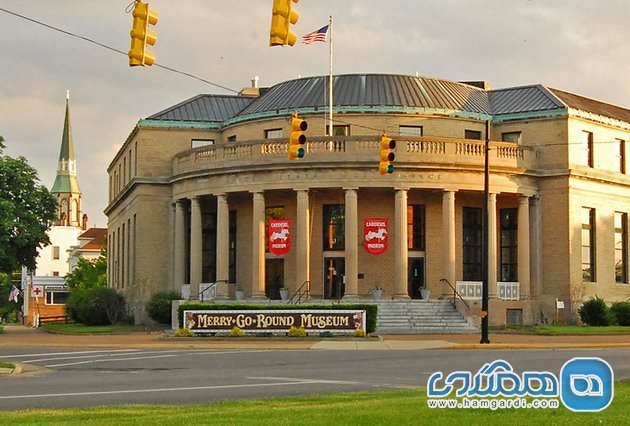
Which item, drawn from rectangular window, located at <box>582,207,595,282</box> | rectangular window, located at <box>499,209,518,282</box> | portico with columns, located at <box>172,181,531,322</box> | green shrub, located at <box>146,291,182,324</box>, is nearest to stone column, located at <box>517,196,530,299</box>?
portico with columns, located at <box>172,181,531,322</box>

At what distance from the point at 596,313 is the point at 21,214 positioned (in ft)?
118

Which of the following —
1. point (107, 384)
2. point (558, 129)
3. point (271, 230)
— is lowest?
point (107, 384)

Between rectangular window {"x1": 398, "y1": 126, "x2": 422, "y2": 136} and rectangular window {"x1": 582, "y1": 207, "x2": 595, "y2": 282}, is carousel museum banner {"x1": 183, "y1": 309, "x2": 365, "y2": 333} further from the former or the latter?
rectangular window {"x1": 582, "y1": 207, "x2": 595, "y2": 282}

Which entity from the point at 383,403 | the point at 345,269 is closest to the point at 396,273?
the point at 345,269

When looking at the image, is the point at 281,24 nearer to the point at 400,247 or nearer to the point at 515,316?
the point at 400,247

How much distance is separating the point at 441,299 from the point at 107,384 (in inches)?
1267

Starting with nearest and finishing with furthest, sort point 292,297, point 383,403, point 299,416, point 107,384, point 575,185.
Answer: point 299,416
point 383,403
point 107,384
point 292,297
point 575,185

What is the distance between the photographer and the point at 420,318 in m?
52.2

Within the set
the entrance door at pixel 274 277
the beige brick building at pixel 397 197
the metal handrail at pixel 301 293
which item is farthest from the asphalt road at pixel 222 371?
the entrance door at pixel 274 277

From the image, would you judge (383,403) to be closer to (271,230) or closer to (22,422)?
(22,422)

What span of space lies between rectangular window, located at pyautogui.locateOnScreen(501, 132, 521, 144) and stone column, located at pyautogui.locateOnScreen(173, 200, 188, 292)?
18.6 metres

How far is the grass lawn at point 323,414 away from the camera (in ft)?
50.0

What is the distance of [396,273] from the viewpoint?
54.8 m

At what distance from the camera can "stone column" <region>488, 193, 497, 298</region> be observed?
2205 inches
